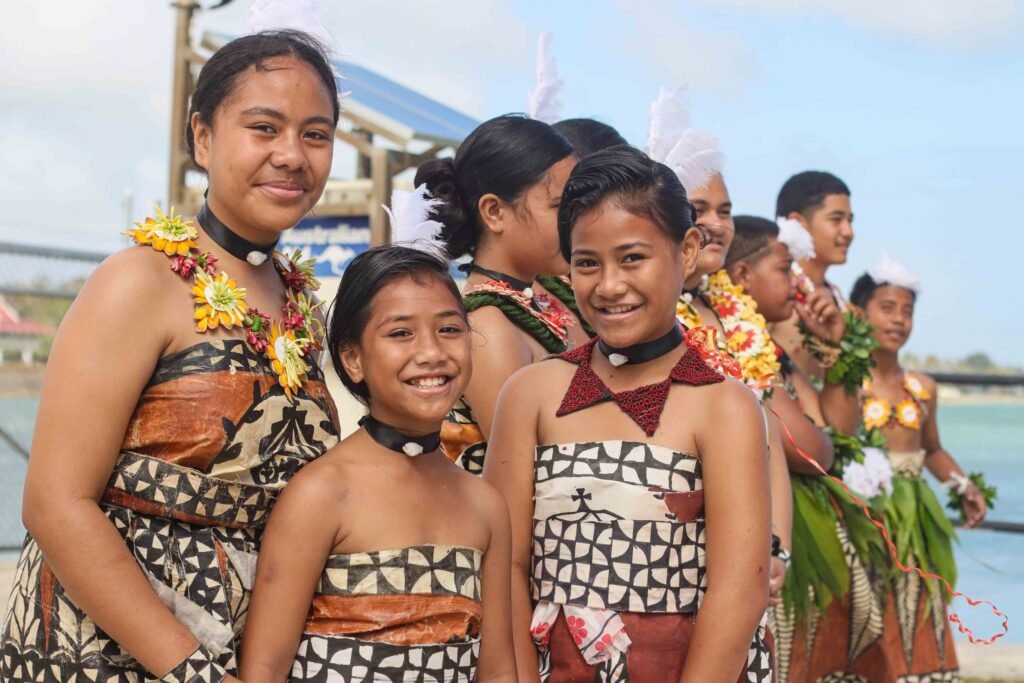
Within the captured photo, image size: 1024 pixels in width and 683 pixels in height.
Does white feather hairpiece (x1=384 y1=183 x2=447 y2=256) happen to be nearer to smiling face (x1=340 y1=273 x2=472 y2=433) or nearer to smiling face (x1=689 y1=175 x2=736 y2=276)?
smiling face (x1=340 y1=273 x2=472 y2=433)

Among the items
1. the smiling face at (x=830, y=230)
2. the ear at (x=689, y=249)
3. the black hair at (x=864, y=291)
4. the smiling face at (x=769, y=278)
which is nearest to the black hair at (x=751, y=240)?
the smiling face at (x=769, y=278)

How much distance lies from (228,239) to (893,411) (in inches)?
159

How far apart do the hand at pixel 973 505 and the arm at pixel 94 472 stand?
470 cm

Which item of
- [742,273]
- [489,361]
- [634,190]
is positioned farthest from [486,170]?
[742,273]

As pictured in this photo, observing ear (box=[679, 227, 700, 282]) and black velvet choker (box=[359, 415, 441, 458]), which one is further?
ear (box=[679, 227, 700, 282])

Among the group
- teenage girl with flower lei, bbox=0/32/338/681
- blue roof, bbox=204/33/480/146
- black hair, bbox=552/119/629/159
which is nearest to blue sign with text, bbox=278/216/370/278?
blue roof, bbox=204/33/480/146

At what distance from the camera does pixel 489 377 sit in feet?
9.39

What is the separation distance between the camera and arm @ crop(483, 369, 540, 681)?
8.16ft

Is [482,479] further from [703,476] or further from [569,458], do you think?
[703,476]

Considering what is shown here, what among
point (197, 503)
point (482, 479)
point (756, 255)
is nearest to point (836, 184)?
point (756, 255)

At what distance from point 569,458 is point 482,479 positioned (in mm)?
180

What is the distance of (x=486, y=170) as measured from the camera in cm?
310

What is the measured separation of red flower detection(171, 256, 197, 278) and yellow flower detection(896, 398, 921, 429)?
13.6ft

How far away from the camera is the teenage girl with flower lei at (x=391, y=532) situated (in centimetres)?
223
